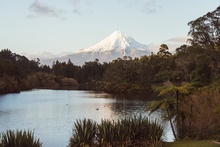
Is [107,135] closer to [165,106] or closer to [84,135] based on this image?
[84,135]

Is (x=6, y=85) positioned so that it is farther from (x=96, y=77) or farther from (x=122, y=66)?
(x=96, y=77)

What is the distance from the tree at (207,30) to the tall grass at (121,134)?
89.0 ft

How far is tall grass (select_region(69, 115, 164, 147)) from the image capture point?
11570 millimetres

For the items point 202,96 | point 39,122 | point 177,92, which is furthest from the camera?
point 39,122

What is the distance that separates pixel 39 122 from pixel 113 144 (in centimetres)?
1726

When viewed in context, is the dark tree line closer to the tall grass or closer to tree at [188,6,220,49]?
tree at [188,6,220,49]

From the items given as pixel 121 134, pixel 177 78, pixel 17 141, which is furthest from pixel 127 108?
pixel 17 141

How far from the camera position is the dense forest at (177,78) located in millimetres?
15445

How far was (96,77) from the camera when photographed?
387 feet

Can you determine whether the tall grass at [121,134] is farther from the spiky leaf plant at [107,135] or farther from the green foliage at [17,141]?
the green foliage at [17,141]

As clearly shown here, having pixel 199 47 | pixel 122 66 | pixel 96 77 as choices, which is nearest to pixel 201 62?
pixel 199 47

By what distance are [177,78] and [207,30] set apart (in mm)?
29540

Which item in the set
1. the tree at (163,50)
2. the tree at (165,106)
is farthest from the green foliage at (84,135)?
the tree at (163,50)

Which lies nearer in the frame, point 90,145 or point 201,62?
point 90,145
